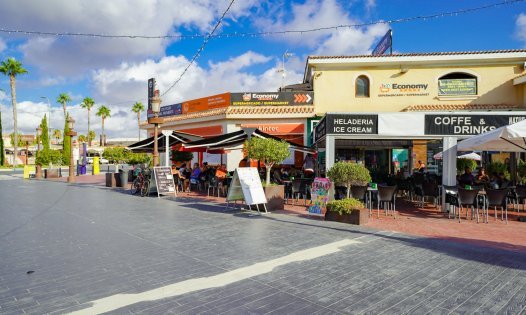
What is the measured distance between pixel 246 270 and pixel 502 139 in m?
7.86

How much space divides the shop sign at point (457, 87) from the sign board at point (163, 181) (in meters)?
15.4

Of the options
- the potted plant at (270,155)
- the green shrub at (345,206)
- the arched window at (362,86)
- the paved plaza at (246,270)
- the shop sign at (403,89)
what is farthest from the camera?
the arched window at (362,86)

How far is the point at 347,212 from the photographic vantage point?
318 inches

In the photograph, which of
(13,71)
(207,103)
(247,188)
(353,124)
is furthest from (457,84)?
(13,71)

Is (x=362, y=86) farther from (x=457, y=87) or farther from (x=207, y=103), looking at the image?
(x=207, y=103)

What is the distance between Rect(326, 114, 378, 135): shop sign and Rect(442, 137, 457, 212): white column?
2.05 metres

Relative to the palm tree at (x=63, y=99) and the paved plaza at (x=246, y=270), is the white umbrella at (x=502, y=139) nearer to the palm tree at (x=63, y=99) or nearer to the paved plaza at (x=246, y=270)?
the paved plaza at (x=246, y=270)

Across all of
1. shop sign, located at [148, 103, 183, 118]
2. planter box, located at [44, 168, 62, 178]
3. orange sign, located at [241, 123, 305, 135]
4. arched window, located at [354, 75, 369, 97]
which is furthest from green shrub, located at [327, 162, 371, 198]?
planter box, located at [44, 168, 62, 178]

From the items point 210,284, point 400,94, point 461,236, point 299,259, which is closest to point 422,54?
point 400,94

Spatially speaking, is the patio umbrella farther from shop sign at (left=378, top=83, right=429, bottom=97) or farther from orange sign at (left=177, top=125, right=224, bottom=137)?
shop sign at (left=378, top=83, right=429, bottom=97)

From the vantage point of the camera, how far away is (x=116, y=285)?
4102 millimetres

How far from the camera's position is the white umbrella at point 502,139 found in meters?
7.60

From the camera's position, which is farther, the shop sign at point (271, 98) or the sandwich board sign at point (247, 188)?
the shop sign at point (271, 98)

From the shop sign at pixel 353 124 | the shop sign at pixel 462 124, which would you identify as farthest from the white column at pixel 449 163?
the shop sign at pixel 353 124
